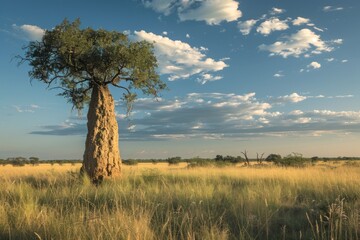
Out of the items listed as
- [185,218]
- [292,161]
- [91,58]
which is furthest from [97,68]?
[292,161]

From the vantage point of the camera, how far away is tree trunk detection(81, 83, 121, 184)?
1545cm

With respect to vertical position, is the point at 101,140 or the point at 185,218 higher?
the point at 101,140

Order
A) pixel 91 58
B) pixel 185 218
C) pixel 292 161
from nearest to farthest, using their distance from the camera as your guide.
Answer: pixel 185 218, pixel 91 58, pixel 292 161

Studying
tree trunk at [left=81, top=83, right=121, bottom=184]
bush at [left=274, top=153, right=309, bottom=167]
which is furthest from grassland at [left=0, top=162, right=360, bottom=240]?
bush at [left=274, top=153, right=309, bottom=167]

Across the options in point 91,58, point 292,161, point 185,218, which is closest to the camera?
point 185,218

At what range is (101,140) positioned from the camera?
15562 millimetres

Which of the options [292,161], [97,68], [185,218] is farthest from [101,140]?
[292,161]

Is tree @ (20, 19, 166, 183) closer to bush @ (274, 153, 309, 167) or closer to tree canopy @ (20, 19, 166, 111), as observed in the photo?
tree canopy @ (20, 19, 166, 111)

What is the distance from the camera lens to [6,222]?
24.2 feet

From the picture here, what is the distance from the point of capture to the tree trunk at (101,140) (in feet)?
50.7

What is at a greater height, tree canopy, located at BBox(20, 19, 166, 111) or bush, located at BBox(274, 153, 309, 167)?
tree canopy, located at BBox(20, 19, 166, 111)

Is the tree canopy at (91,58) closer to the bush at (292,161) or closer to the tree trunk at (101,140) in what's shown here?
the tree trunk at (101,140)

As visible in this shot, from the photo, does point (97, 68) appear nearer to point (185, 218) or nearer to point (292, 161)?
point (185, 218)

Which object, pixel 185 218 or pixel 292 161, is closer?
pixel 185 218
